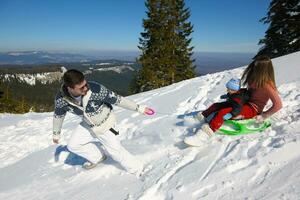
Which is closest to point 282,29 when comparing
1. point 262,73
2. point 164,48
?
point 164,48

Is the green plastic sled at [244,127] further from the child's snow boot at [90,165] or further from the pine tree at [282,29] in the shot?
the pine tree at [282,29]

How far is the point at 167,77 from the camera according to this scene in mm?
30812

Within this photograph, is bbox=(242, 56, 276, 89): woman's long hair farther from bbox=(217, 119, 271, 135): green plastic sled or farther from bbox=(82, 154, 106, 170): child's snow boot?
bbox=(82, 154, 106, 170): child's snow boot

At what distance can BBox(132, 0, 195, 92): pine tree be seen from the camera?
30000mm

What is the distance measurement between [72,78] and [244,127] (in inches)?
126

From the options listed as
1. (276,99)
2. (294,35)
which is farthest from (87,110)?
(294,35)

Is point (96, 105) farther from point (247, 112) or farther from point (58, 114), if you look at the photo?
point (247, 112)

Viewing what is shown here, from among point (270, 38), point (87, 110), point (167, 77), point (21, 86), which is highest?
point (270, 38)

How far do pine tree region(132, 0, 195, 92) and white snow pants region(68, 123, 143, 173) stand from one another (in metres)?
24.1

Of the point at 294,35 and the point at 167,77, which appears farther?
the point at 167,77

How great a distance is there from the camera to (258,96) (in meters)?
5.37

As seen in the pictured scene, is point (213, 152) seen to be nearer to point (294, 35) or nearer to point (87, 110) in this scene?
point (87, 110)

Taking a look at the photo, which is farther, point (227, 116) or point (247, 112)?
point (247, 112)

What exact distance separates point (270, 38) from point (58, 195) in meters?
21.4
